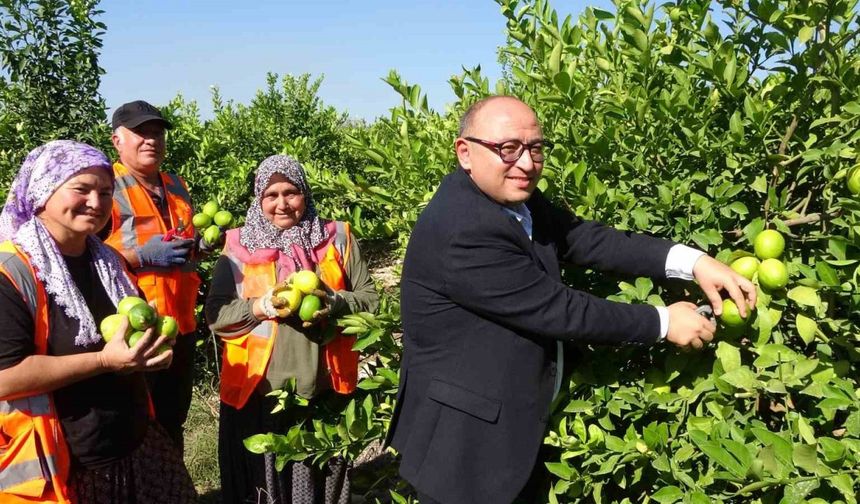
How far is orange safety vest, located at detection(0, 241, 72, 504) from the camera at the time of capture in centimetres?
212

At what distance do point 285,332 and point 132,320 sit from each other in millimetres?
902

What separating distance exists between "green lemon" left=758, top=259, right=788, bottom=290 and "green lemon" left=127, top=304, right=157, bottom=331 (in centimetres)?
187

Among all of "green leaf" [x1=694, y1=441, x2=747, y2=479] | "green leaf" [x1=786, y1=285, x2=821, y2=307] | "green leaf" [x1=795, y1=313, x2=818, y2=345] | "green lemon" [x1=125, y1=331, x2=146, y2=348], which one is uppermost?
"green leaf" [x1=786, y1=285, x2=821, y2=307]

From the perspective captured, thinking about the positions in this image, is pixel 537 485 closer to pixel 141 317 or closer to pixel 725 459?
pixel 725 459

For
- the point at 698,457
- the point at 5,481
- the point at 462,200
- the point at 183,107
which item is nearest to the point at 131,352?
the point at 5,481

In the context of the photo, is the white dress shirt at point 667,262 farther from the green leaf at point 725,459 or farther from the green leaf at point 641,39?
the green leaf at point 641,39

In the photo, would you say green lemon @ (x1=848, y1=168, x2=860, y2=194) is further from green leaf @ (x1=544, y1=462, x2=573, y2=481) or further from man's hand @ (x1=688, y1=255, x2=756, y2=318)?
green leaf @ (x1=544, y1=462, x2=573, y2=481)

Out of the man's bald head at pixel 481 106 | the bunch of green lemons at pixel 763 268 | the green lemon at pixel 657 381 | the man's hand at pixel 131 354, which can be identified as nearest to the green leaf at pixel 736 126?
the bunch of green lemons at pixel 763 268

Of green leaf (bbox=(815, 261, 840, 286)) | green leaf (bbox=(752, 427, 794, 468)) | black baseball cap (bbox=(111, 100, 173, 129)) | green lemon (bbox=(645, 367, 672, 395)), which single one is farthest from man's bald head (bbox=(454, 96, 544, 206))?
black baseball cap (bbox=(111, 100, 173, 129))

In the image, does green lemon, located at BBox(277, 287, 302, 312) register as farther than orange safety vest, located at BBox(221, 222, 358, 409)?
No

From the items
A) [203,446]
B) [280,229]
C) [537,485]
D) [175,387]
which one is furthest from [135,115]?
[537,485]

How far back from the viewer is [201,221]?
4.27 metres

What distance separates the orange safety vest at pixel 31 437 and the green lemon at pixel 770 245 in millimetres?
2051

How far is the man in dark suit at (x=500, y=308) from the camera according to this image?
181 centimetres
